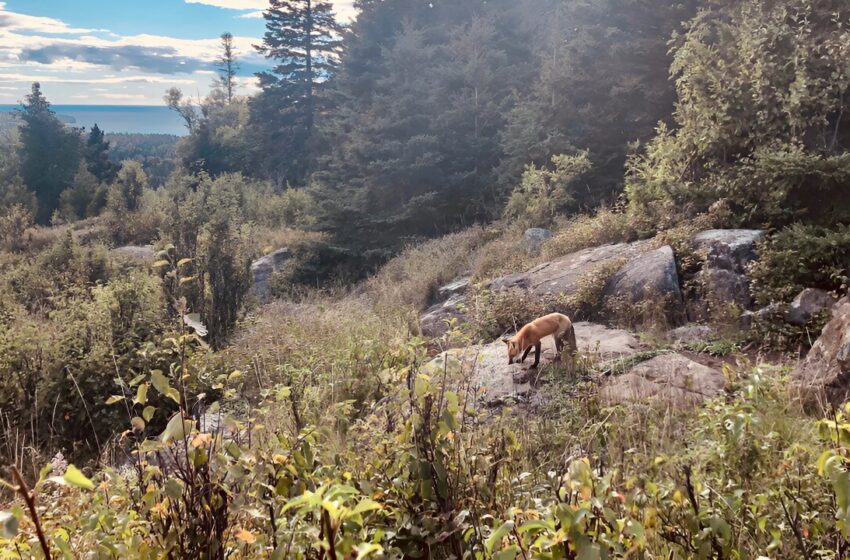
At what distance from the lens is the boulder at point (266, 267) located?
16156mm

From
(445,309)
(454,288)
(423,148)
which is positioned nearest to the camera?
(445,309)

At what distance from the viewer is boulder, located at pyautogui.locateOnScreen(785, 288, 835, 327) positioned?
5855mm

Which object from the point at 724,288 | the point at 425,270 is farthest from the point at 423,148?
the point at 724,288

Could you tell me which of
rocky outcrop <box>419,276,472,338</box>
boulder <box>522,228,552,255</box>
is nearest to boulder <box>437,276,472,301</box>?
rocky outcrop <box>419,276,472,338</box>

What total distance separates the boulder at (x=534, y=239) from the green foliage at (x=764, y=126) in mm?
2048

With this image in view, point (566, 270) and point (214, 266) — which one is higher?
point (566, 270)

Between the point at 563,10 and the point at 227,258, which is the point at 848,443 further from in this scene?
the point at 563,10

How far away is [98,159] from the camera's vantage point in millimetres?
39281

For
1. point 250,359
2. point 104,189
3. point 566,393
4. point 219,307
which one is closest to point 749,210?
point 566,393

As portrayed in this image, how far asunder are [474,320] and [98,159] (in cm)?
4035

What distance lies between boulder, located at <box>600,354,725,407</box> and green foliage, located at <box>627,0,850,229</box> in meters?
4.07

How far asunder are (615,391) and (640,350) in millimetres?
1796

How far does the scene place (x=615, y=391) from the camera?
4.16 m

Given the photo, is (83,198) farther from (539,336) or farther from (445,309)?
(539,336)
